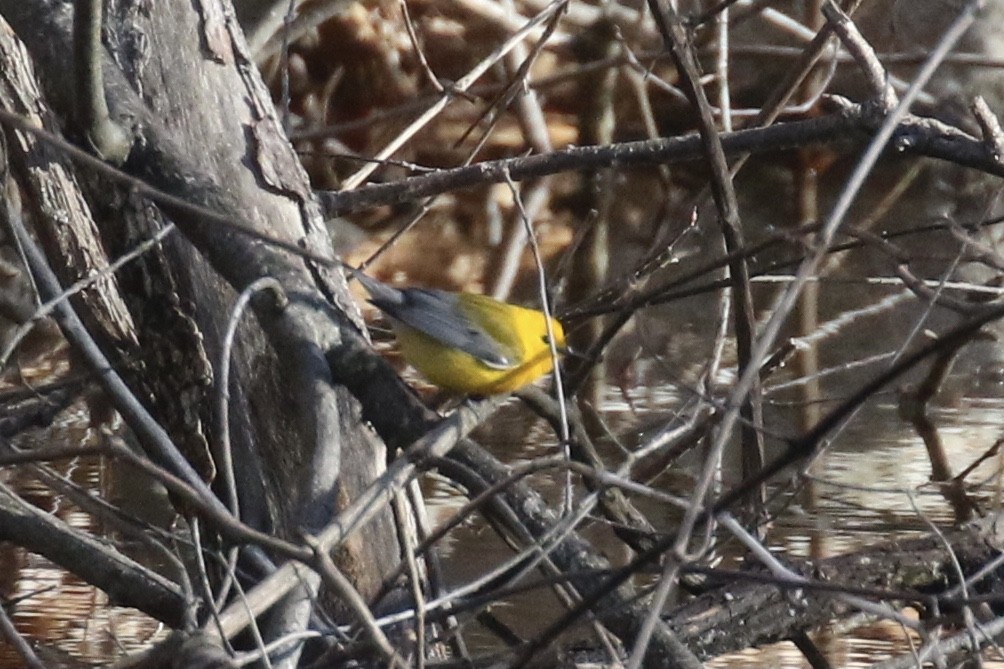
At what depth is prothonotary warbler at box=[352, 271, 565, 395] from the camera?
9.47 ft

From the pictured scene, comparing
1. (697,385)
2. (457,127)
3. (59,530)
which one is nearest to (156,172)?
(59,530)

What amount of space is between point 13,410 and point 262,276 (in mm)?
959

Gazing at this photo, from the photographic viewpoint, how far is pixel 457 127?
6.91 metres

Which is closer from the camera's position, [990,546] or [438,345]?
[990,546]

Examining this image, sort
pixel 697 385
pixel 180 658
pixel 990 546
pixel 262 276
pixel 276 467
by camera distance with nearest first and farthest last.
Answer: pixel 180 658 → pixel 262 276 → pixel 276 467 → pixel 990 546 → pixel 697 385

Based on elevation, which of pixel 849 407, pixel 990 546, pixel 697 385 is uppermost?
pixel 849 407

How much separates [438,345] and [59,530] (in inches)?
38.4

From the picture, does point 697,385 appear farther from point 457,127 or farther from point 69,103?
point 457,127

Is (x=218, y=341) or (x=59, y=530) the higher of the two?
(x=218, y=341)

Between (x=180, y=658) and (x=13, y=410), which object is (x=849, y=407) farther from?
(x=13, y=410)

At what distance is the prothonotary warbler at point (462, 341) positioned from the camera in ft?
9.47

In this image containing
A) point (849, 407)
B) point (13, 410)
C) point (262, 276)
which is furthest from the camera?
point (13, 410)

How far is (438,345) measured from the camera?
9.67 ft

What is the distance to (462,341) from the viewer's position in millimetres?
2904
